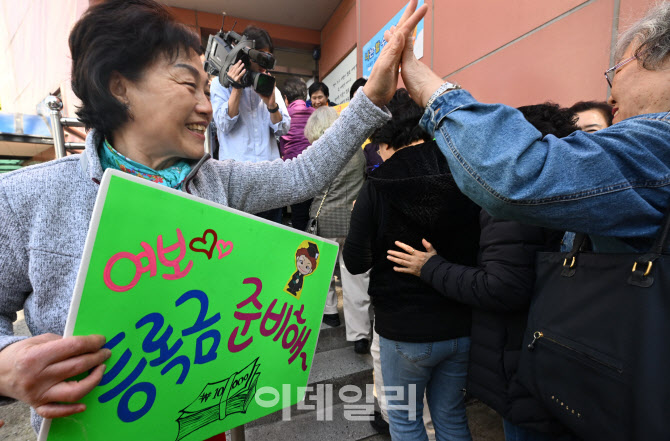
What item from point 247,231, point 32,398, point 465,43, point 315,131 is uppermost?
point 465,43

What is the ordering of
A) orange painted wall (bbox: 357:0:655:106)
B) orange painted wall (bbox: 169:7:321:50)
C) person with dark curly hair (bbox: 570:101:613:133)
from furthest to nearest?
orange painted wall (bbox: 169:7:321:50)
orange painted wall (bbox: 357:0:655:106)
person with dark curly hair (bbox: 570:101:613:133)

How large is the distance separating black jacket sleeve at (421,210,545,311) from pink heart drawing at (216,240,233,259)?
2.57ft

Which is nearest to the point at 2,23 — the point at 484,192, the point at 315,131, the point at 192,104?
the point at 315,131

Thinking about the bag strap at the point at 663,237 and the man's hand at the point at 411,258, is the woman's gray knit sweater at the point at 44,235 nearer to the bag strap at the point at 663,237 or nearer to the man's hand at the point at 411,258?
the man's hand at the point at 411,258

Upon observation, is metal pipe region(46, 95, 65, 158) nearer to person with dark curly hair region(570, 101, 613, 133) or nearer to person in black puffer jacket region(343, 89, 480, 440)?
person in black puffer jacket region(343, 89, 480, 440)

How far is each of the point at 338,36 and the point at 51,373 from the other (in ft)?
20.6

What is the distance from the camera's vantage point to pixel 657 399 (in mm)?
583

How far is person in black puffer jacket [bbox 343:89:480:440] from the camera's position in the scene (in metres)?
1.18

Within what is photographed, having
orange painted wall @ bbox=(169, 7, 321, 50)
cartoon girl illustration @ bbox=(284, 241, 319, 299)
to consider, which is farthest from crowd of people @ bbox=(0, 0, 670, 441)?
orange painted wall @ bbox=(169, 7, 321, 50)

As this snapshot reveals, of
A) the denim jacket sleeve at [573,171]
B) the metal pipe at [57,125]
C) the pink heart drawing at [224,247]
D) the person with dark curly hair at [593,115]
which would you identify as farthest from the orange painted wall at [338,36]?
the pink heart drawing at [224,247]

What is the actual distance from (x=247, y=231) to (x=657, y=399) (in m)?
0.86

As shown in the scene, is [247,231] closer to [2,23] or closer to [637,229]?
[637,229]

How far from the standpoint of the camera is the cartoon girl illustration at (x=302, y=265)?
2.69ft

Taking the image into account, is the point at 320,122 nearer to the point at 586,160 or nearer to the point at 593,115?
the point at 593,115
